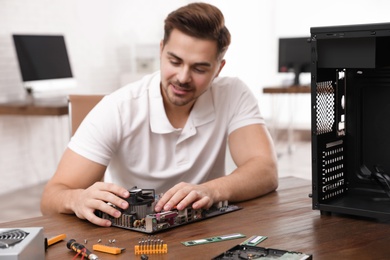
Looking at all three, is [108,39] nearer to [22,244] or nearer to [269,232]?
[269,232]

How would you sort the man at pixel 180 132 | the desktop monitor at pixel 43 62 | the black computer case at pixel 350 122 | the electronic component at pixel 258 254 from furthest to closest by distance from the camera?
the desktop monitor at pixel 43 62
the man at pixel 180 132
the black computer case at pixel 350 122
the electronic component at pixel 258 254

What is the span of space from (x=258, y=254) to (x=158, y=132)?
0.82 metres

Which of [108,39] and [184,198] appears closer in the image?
[184,198]

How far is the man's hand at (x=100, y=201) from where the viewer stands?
4.32 ft

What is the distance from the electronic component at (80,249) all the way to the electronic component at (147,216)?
0.52 ft

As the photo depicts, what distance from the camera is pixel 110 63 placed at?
6.03m

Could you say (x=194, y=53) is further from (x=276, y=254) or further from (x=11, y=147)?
(x=11, y=147)

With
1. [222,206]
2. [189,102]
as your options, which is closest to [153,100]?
[189,102]

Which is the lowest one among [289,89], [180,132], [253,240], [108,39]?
[289,89]

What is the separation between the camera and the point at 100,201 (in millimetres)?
1342

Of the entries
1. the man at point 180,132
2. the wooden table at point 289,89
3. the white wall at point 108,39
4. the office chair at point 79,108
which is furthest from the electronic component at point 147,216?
the wooden table at point 289,89

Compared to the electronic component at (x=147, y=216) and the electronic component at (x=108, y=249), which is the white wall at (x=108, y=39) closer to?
the electronic component at (x=147, y=216)

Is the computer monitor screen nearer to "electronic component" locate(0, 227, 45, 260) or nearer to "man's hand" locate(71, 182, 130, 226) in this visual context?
"man's hand" locate(71, 182, 130, 226)

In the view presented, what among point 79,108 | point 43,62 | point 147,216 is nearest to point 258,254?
point 147,216
